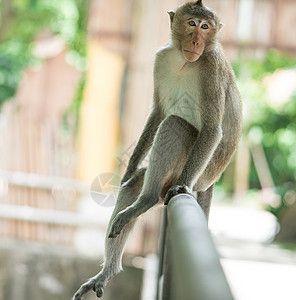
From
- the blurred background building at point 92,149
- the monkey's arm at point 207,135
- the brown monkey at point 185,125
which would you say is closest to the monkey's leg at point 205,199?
the brown monkey at point 185,125

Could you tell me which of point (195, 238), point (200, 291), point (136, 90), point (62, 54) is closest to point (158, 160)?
point (195, 238)

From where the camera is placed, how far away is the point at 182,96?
225 centimetres

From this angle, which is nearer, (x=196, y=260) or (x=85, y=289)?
(x=196, y=260)

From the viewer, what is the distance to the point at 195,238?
3.35 feet

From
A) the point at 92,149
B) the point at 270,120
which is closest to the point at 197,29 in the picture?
the point at 92,149

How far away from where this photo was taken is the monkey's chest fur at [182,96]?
2.21 metres

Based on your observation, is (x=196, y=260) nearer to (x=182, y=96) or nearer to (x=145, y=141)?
(x=182, y=96)

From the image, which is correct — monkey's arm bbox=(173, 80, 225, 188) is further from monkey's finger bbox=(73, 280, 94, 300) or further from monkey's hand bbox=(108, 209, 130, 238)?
monkey's finger bbox=(73, 280, 94, 300)

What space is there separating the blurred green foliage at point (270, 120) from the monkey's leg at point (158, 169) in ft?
30.4

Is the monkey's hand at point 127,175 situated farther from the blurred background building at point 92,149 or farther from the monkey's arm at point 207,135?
the blurred background building at point 92,149

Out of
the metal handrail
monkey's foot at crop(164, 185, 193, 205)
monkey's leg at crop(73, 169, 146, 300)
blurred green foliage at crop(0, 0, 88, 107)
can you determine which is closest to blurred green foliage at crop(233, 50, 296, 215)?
blurred green foliage at crop(0, 0, 88, 107)

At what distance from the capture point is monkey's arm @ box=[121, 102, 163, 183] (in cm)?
239

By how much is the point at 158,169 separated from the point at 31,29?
10179 millimetres

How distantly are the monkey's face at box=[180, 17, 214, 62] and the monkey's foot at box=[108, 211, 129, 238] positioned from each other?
589mm
